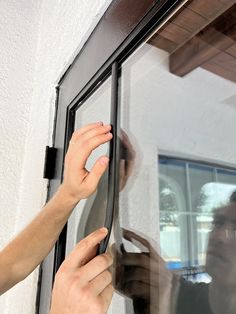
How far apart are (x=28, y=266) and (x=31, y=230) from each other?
10 centimetres

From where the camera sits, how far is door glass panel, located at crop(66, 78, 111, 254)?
57 cm

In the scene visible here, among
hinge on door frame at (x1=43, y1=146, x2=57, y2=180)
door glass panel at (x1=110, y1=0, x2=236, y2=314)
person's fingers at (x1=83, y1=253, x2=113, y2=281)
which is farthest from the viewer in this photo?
hinge on door frame at (x1=43, y1=146, x2=57, y2=180)

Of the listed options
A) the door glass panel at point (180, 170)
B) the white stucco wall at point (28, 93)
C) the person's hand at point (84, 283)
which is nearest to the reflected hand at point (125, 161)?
the door glass panel at point (180, 170)

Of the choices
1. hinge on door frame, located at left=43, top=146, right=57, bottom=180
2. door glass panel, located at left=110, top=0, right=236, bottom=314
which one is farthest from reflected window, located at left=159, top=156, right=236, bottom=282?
hinge on door frame, located at left=43, top=146, right=57, bottom=180

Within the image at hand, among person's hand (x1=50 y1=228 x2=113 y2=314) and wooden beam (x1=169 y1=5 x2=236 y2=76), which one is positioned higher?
wooden beam (x1=169 y1=5 x2=236 y2=76)

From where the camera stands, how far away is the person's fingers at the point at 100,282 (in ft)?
1.44

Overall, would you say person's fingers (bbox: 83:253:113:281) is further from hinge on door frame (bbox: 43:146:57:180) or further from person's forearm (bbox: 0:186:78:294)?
hinge on door frame (bbox: 43:146:57:180)

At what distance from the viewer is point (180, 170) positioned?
427mm

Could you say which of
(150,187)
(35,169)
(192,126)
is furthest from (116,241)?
(35,169)

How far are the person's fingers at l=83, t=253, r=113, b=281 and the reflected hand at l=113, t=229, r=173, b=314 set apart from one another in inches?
1.9

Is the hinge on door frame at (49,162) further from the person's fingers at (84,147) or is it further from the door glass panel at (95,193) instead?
the person's fingers at (84,147)

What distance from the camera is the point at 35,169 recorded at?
36.2 inches

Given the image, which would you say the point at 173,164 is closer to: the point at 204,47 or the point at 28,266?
the point at 204,47

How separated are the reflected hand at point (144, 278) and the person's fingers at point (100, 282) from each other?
4cm
